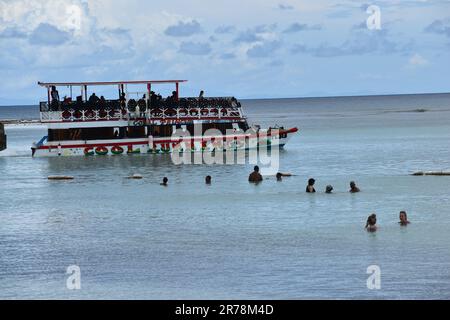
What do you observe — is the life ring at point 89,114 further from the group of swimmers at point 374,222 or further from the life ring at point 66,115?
the group of swimmers at point 374,222

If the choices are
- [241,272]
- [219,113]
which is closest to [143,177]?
[219,113]

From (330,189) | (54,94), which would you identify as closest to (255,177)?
(330,189)

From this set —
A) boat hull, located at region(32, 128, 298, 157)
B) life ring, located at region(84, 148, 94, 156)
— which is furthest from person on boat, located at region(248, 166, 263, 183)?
life ring, located at region(84, 148, 94, 156)

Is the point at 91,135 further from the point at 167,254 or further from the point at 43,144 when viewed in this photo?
the point at 167,254

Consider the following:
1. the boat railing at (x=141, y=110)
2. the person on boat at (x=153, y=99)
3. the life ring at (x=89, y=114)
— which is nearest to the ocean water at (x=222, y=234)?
the boat railing at (x=141, y=110)

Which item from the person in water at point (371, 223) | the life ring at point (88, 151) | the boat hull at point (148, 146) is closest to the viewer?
the person in water at point (371, 223)

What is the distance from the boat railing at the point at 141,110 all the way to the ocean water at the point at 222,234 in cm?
648

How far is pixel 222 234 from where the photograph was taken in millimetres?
35188

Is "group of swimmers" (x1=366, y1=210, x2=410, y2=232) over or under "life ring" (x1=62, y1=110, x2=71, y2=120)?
under

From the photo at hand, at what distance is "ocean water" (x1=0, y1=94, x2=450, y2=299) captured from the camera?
1054 inches

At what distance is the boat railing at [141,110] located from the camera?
68.2 metres

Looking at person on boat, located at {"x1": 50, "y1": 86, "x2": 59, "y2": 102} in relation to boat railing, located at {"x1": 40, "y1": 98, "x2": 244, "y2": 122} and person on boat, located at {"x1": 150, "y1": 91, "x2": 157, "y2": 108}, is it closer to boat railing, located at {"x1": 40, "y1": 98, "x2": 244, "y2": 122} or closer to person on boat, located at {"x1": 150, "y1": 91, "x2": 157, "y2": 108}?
boat railing, located at {"x1": 40, "y1": 98, "x2": 244, "y2": 122}

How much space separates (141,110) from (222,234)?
35.0m

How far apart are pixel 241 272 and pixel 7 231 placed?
40.5ft
